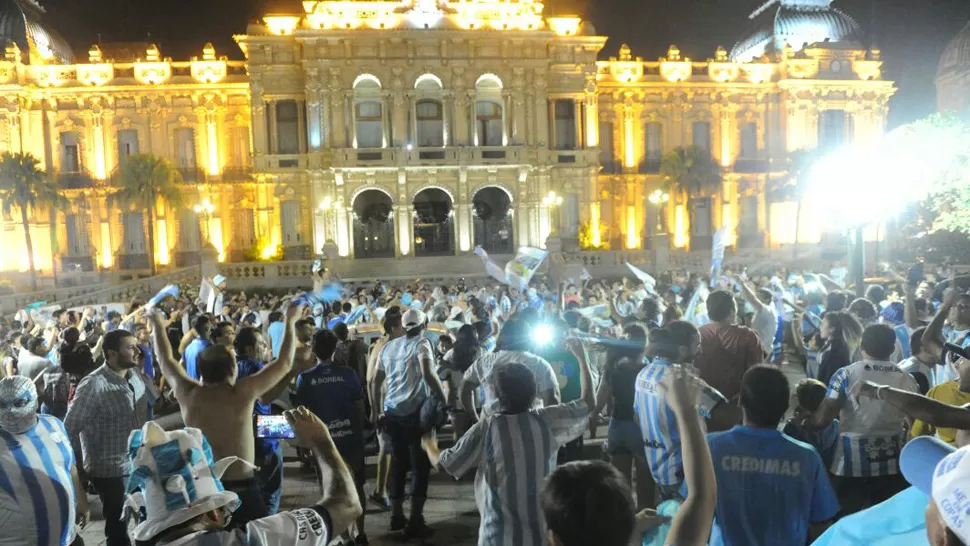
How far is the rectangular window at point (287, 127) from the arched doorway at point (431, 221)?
709cm

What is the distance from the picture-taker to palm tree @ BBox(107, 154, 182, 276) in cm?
3891

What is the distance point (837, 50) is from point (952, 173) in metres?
21.7

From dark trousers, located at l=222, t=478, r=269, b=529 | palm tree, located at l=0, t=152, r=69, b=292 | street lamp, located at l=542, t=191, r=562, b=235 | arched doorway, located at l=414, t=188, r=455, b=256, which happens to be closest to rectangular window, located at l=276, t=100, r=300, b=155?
arched doorway, located at l=414, t=188, r=455, b=256

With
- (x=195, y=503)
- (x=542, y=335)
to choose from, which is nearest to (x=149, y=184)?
(x=542, y=335)

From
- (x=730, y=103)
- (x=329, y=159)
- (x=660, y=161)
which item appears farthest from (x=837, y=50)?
(x=329, y=159)

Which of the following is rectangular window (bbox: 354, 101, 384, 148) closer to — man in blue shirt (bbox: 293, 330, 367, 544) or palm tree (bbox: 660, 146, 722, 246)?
palm tree (bbox: 660, 146, 722, 246)

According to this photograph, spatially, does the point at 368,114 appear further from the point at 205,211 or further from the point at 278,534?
the point at 278,534

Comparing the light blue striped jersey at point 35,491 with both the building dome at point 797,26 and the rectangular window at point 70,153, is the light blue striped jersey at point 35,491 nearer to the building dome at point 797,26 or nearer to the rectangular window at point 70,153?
the rectangular window at point 70,153

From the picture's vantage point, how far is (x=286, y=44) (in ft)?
131

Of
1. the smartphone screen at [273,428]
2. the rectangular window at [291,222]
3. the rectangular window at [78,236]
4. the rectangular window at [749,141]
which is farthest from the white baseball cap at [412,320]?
the rectangular window at [749,141]

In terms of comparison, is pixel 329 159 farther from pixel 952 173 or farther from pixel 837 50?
pixel 837 50

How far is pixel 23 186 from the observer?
3775 cm

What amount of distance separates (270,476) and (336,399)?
908 mm

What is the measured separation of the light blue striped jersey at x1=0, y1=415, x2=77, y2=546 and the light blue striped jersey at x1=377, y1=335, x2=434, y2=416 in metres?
3.24
